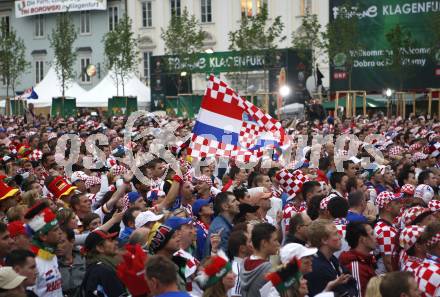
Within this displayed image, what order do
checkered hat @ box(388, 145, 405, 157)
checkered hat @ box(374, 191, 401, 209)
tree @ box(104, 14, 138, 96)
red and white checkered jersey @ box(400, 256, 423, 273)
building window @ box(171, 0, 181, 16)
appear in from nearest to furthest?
red and white checkered jersey @ box(400, 256, 423, 273)
checkered hat @ box(374, 191, 401, 209)
checkered hat @ box(388, 145, 405, 157)
tree @ box(104, 14, 138, 96)
building window @ box(171, 0, 181, 16)

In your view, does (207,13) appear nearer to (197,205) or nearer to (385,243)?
(197,205)

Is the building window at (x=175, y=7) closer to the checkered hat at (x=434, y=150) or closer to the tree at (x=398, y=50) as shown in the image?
the tree at (x=398, y=50)

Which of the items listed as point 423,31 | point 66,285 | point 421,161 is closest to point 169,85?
point 423,31

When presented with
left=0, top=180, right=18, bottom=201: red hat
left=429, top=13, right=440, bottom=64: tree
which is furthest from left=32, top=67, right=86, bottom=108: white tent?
left=0, top=180, right=18, bottom=201: red hat

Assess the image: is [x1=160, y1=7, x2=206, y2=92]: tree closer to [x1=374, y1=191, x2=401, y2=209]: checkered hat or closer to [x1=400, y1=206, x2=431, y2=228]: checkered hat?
[x1=374, y1=191, x2=401, y2=209]: checkered hat

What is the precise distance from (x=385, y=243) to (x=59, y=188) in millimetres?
4908

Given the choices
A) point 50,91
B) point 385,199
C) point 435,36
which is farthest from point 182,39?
point 385,199

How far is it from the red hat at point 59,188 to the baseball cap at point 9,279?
5.13m

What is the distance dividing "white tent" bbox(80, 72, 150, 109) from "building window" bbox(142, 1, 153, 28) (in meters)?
12.0

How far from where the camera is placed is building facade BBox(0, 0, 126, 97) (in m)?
66.9

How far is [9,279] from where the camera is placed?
21.7 ft

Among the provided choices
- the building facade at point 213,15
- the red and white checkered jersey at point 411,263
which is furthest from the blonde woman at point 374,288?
the building facade at point 213,15

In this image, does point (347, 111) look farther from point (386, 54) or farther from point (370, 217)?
point (370, 217)

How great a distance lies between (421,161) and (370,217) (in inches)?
265
